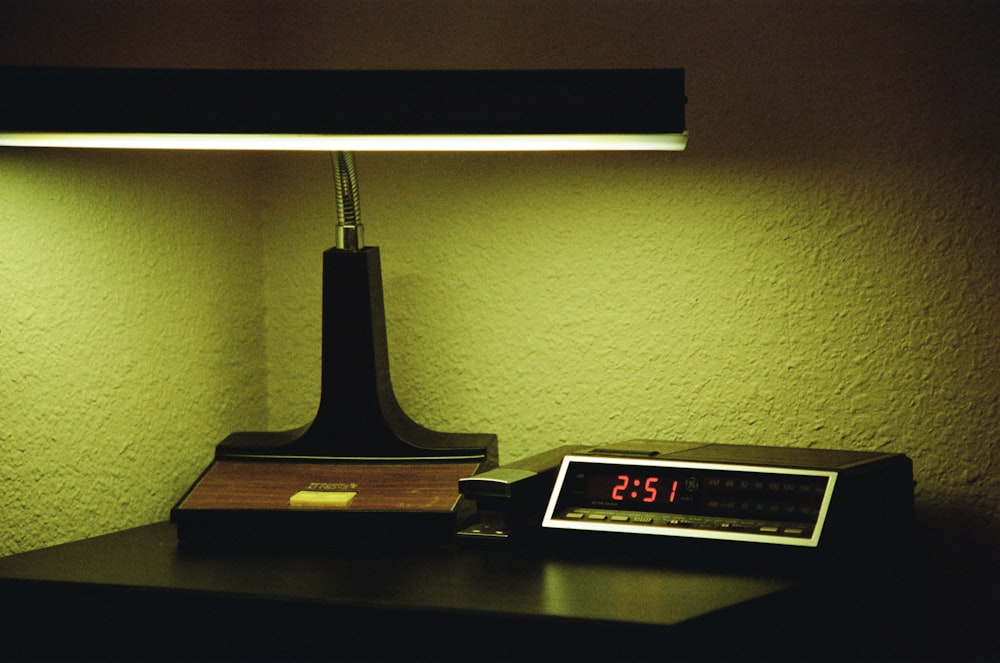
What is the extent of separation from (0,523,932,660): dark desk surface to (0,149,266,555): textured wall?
13 cm

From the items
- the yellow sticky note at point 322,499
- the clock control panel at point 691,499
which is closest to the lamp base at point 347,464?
the yellow sticky note at point 322,499

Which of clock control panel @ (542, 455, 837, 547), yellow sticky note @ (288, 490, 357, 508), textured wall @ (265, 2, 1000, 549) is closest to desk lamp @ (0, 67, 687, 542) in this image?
yellow sticky note @ (288, 490, 357, 508)

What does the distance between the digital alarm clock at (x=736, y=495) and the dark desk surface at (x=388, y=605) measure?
0.04 m

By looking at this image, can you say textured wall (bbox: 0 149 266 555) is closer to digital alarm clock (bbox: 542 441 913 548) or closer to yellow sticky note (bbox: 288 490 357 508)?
yellow sticky note (bbox: 288 490 357 508)

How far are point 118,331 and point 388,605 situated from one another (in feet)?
Answer: 1.87

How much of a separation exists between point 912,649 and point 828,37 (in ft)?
2.22

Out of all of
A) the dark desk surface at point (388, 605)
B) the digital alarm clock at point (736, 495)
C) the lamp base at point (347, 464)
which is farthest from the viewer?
the lamp base at point (347, 464)

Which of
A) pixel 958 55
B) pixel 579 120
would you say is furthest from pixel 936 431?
pixel 579 120

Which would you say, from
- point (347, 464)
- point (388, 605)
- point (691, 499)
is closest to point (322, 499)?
point (347, 464)

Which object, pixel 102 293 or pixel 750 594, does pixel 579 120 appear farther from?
pixel 102 293

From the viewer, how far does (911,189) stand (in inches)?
46.8

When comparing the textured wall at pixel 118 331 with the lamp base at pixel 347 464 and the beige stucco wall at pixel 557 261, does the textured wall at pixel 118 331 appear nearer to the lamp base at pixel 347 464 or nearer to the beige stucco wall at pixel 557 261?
the beige stucco wall at pixel 557 261

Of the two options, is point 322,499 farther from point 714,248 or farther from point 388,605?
point 714,248

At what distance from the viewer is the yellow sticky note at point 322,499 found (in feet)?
3.60
